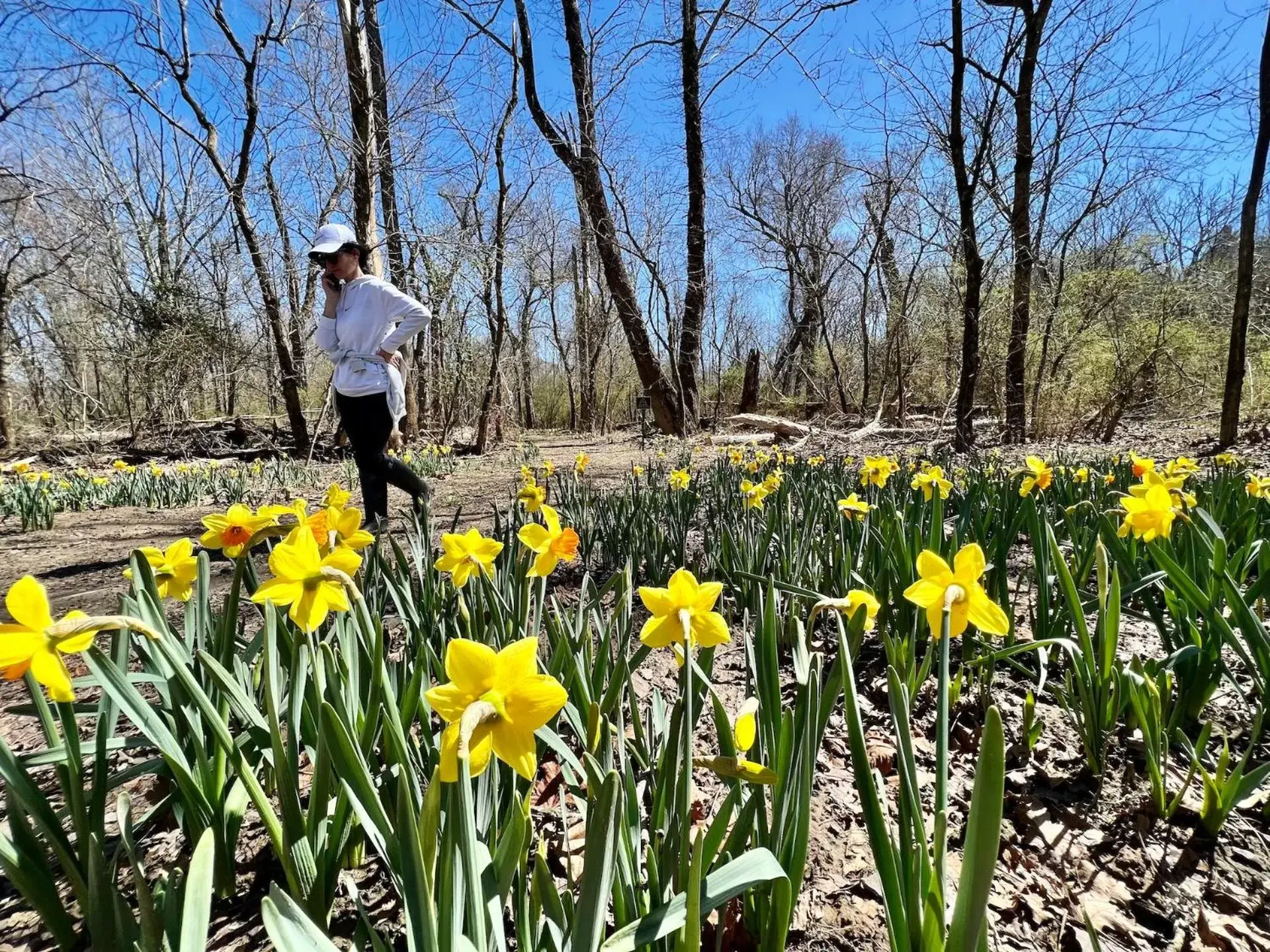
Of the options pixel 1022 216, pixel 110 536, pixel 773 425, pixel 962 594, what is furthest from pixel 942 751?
pixel 773 425

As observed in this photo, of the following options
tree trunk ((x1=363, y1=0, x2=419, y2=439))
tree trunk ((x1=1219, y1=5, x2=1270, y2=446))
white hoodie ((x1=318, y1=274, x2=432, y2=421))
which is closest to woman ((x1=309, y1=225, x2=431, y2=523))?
white hoodie ((x1=318, y1=274, x2=432, y2=421))

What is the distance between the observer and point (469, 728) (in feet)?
1.72

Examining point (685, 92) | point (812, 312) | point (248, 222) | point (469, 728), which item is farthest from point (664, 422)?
point (812, 312)

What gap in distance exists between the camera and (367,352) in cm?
329

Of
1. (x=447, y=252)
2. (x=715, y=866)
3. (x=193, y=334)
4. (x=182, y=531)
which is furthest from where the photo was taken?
(x=193, y=334)

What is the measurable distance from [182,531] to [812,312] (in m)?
20.4

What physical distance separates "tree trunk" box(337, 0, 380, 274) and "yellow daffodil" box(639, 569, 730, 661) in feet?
28.9

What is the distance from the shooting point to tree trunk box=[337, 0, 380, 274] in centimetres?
841

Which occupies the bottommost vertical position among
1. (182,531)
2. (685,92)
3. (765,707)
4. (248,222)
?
(182,531)

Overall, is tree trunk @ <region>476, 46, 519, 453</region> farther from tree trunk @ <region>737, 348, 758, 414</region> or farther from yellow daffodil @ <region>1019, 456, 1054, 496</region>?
tree trunk @ <region>737, 348, 758, 414</region>

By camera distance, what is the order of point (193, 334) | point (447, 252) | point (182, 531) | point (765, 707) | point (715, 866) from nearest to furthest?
point (715, 866) < point (765, 707) < point (182, 531) < point (447, 252) < point (193, 334)

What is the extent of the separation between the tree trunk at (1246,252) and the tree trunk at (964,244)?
2.45 metres

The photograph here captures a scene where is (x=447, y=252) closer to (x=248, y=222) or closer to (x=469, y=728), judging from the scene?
(x=248, y=222)

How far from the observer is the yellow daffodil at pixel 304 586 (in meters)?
0.84
